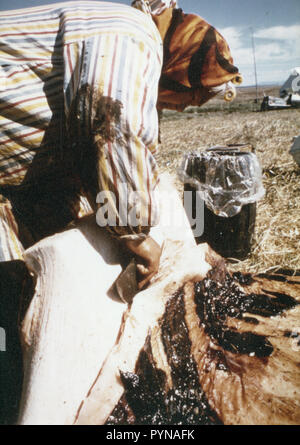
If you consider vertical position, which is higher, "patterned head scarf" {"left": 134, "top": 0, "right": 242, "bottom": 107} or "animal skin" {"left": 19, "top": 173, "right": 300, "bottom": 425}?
"patterned head scarf" {"left": 134, "top": 0, "right": 242, "bottom": 107}

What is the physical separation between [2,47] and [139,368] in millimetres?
1364

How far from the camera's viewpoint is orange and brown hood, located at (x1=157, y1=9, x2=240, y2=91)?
1257 mm

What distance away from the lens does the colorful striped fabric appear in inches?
39.2

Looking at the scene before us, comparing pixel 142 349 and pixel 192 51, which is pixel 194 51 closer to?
pixel 192 51

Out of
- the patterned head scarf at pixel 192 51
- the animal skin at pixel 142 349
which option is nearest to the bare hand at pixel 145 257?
the animal skin at pixel 142 349

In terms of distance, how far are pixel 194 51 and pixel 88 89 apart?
588 millimetres

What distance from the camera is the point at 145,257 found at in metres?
1.32

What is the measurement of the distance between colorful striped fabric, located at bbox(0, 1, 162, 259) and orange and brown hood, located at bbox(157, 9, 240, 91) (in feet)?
0.49

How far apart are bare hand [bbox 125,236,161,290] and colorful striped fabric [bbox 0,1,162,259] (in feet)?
0.36

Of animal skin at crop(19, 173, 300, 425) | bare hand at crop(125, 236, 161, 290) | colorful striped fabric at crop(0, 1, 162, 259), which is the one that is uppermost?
colorful striped fabric at crop(0, 1, 162, 259)

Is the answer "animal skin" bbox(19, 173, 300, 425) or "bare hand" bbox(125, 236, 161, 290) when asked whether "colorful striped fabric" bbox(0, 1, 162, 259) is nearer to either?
"bare hand" bbox(125, 236, 161, 290)

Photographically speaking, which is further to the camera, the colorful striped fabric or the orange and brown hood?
the orange and brown hood

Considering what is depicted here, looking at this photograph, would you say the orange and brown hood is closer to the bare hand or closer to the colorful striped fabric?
the colorful striped fabric

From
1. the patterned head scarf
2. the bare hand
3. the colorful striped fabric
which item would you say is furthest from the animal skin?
the patterned head scarf
